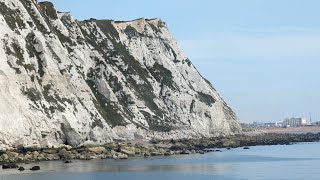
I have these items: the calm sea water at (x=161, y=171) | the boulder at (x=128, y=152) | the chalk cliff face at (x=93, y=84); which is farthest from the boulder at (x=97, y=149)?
the calm sea water at (x=161, y=171)

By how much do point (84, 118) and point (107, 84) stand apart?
84.5ft

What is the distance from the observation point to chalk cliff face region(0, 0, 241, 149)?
285 ft

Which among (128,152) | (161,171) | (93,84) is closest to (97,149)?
(128,152)

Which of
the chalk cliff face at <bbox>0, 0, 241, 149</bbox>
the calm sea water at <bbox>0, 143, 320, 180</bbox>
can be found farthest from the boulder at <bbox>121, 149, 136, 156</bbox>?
the calm sea water at <bbox>0, 143, 320, 180</bbox>

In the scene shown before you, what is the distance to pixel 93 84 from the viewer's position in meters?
124

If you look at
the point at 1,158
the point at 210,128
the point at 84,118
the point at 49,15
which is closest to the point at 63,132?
the point at 84,118

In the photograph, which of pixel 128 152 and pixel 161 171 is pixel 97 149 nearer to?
pixel 128 152

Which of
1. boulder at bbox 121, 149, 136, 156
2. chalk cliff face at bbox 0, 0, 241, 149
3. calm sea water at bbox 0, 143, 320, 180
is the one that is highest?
chalk cliff face at bbox 0, 0, 241, 149

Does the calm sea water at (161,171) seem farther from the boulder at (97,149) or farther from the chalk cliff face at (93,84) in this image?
the chalk cliff face at (93,84)

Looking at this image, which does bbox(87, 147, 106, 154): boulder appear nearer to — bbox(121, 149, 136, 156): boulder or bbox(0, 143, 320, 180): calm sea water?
bbox(121, 149, 136, 156): boulder

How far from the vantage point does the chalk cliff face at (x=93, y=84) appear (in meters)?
86.9

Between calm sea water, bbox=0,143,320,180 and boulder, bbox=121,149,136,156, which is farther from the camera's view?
boulder, bbox=121,149,136,156

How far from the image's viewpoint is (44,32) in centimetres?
10794

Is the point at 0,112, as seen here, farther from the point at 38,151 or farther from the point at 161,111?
the point at 161,111
